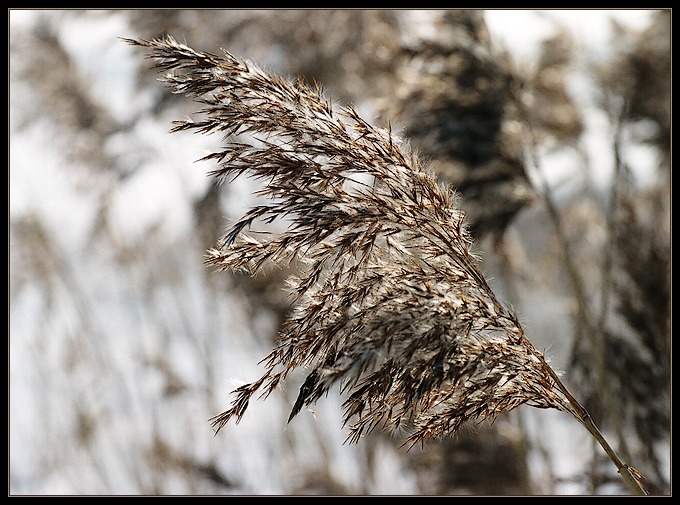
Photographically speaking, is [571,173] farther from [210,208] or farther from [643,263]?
[210,208]

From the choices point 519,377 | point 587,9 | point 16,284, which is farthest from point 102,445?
point 519,377

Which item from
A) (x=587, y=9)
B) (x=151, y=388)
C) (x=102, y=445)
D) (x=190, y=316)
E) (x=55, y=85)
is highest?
(x=55, y=85)

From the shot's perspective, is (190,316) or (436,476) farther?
(190,316)

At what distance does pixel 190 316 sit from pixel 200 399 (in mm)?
1034

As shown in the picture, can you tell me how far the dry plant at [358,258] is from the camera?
1.74 metres

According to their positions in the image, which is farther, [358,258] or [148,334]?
[148,334]

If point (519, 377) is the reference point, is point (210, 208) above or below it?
above

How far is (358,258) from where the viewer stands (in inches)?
71.6

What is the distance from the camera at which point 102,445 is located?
332 inches

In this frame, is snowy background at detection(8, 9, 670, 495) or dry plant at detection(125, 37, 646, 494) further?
snowy background at detection(8, 9, 670, 495)

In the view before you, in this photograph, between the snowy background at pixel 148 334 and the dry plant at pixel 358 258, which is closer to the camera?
the dry plant at pixel 358 258

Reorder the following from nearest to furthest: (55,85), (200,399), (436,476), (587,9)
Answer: (587,9), (436,476), (55,85), (200,399)

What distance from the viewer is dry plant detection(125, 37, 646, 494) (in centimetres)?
174

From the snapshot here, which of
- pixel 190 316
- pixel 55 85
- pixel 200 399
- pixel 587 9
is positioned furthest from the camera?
pixel 190 316
